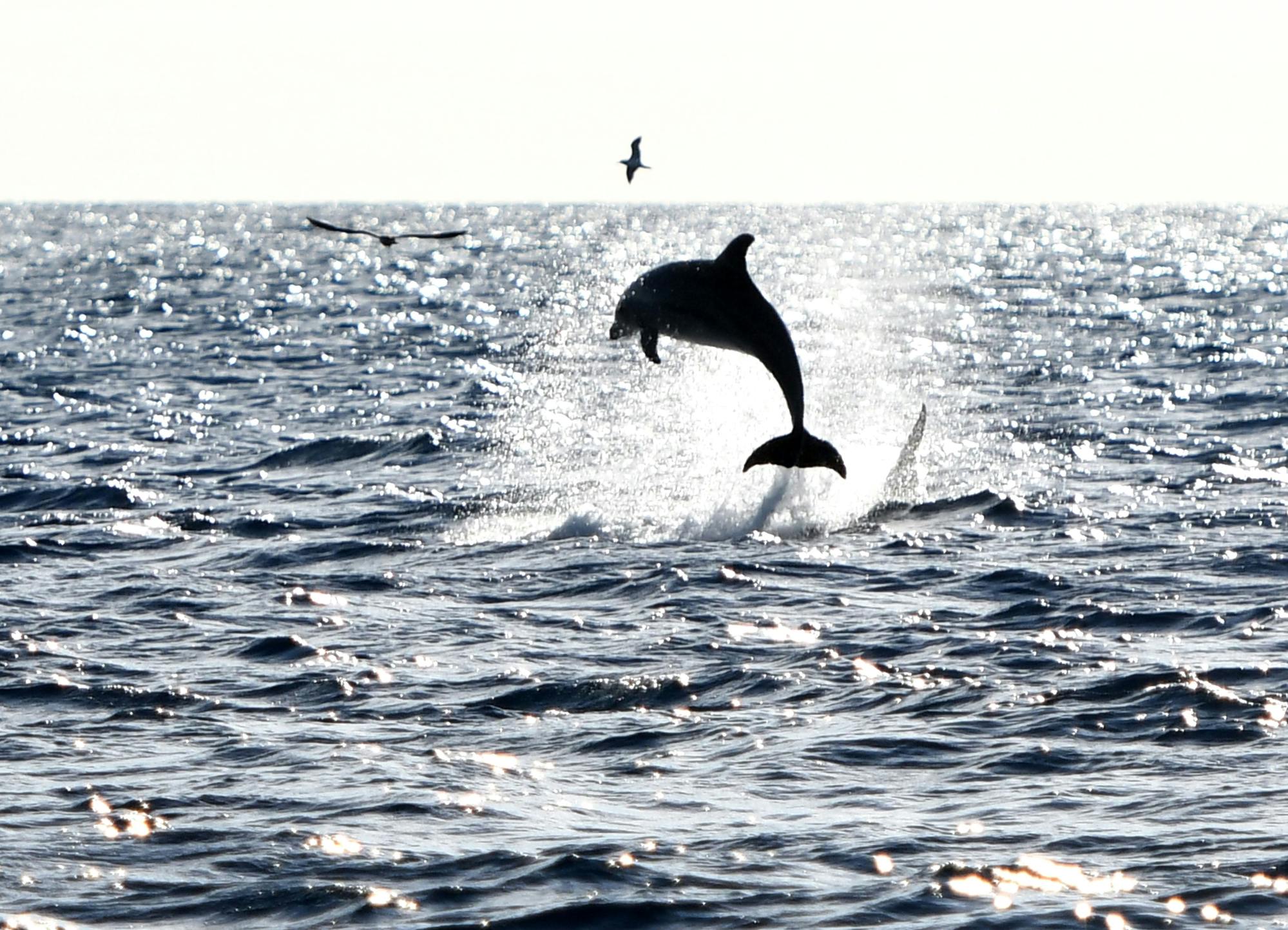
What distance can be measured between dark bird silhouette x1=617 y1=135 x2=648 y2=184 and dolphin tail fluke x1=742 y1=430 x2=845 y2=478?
3182 mm

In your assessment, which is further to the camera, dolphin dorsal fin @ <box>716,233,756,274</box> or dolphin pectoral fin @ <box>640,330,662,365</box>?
dolphin dorsal fin @ <box>716,233,756,274</box>

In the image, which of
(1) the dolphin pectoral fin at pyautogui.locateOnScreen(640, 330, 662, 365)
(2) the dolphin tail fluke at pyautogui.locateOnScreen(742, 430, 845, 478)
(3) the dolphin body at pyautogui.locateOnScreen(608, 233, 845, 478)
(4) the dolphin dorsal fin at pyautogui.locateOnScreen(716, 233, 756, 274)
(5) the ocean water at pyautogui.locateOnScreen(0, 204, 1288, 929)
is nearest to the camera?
(5) the ocean water at pyautogui.locateOnScreen(0, 204, 1288, 929)

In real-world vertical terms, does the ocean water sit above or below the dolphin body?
below

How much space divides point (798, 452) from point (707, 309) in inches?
88.5

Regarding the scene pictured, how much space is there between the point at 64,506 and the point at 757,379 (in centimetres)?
1601

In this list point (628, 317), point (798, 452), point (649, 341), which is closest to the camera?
point (649, 341)

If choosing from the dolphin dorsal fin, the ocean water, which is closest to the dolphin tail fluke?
the ocean water

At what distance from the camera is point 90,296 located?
84.9 meters

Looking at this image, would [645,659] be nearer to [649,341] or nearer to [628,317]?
[649,341]

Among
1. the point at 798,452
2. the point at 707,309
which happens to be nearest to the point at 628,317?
the point at 707,309

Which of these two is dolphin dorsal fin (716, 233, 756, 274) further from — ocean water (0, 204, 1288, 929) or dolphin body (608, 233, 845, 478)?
ocean water (0, 204, 1288, 929)

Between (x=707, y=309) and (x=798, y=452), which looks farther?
(x=798, y=452)

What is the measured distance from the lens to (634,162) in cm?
1627

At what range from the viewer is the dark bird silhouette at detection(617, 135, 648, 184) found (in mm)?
15906
